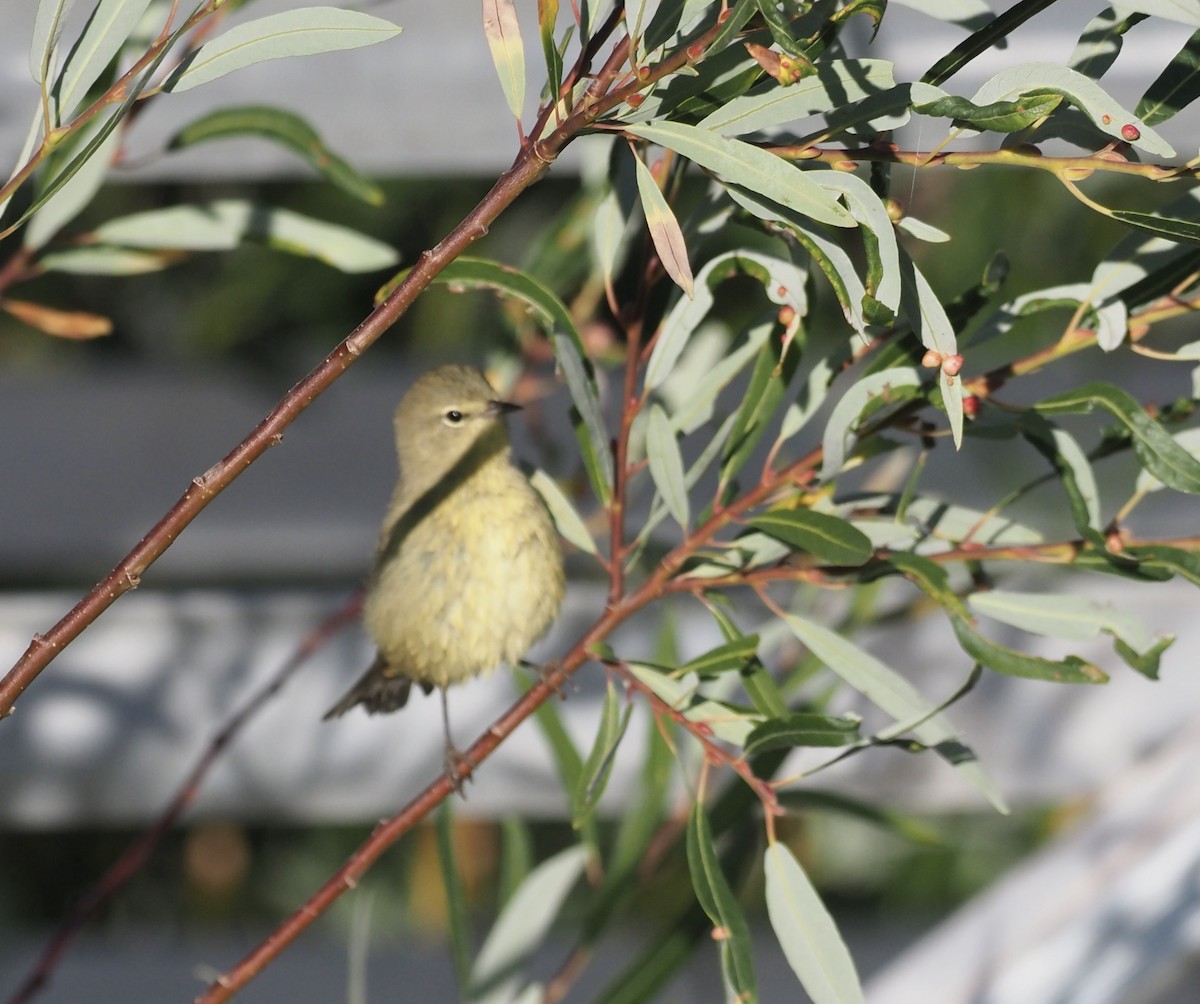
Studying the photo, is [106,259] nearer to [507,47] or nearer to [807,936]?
[507,47]

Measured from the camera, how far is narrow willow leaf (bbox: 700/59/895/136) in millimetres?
656

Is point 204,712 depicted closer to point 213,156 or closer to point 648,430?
point 213,156

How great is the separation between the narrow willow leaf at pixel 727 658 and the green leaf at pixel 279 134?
1.45 ft

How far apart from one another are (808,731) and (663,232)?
10.9 inches

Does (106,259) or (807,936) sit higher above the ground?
(106,259)

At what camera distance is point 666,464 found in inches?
35.1

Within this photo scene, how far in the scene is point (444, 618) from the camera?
1409mm

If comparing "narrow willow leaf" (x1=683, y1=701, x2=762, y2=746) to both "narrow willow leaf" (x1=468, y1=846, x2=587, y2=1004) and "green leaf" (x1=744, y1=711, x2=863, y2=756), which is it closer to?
"green leaf" (x1=744, y1=711, x2=863, y2=756)

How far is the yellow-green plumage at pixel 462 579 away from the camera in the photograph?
1.39 meters

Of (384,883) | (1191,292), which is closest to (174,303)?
(384,883)

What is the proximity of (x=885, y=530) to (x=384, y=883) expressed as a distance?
1.60 meters

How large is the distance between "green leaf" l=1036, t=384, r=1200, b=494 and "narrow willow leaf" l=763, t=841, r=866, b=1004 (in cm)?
29

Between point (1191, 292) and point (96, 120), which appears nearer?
point (1191, 292)

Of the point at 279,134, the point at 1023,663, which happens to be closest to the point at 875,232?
the point at 1023,663
